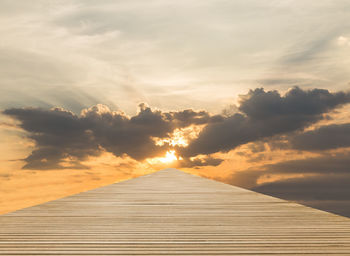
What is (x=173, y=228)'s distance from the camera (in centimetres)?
365

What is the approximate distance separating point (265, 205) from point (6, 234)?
142 inches

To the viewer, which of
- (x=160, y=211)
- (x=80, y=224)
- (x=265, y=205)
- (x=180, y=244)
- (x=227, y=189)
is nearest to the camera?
(x=180, y=244)

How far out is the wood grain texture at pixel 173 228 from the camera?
294cm

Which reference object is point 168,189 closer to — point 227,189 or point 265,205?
point 227,189

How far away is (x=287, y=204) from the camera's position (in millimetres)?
5094

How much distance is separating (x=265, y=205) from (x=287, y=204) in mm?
374

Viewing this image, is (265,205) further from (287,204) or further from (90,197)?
(90,197)

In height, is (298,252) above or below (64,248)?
below

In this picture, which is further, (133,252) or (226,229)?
(226,229)

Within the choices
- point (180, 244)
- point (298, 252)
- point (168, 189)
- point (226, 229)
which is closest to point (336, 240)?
point (298, 252)

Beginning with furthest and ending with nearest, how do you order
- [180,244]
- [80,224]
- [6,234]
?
[80,224] → [6,234] → [180,244]

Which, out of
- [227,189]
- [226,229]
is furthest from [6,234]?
[227,189]

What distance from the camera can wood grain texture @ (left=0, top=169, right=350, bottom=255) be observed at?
2.94m

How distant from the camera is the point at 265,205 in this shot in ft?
16.5
